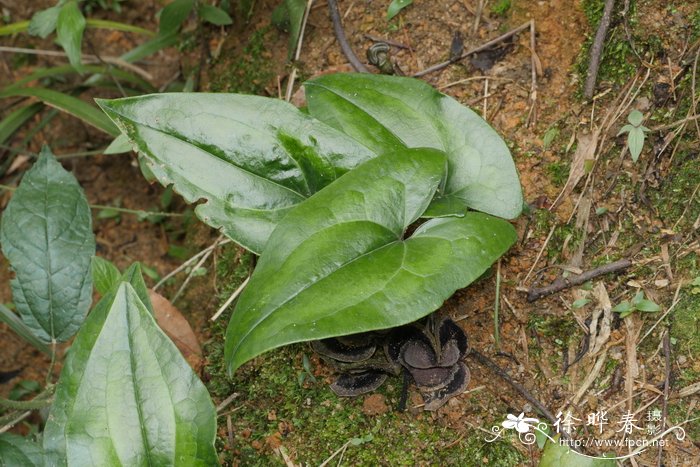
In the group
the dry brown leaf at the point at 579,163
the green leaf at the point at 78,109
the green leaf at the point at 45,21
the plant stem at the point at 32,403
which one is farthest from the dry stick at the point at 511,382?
the green leaf at the point at 45,21

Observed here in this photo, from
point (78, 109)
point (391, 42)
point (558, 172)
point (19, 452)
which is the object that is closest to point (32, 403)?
point (19, 452)

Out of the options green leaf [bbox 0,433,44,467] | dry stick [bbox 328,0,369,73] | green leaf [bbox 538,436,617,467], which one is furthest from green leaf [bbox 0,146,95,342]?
green leaf [bbox 538,436,617,467]

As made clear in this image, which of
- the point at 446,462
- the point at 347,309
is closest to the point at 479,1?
the point at 347,309

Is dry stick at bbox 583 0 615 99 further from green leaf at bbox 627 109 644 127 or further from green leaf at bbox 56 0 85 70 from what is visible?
green leaf at bbox 56 0 85 70

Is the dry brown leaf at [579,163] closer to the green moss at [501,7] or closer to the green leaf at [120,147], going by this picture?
the green moss at [501,7]

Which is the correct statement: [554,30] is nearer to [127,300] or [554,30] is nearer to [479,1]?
[479,1]

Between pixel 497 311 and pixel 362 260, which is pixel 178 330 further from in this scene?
pixel 497 311
